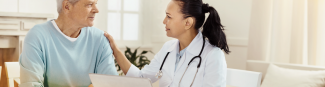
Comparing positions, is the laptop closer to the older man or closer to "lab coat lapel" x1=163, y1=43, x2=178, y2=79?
the older man

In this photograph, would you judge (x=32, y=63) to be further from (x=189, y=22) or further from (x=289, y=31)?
(x=289, y=31)

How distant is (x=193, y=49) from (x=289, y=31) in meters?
1.86

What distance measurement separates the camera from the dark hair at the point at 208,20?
4.26 ft

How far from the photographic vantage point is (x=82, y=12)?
1332 mm

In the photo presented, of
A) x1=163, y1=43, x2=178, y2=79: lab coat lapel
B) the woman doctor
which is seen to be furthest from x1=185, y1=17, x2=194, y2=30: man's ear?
x1=163, y1=43, x2=178, y2=79: lab coat lapel

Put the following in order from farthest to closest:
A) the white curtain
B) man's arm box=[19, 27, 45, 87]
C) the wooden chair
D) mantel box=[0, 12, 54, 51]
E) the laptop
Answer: mantel box=[0, 12, 54, 51] < the white curtain < the wooden chair < man's arm box=[19, 27, 45, 87] < the laptop

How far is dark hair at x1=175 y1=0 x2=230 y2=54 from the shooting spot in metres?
1.30

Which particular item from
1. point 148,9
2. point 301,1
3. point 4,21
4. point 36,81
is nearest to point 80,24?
point 36,81

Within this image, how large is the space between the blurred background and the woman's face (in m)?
1.84

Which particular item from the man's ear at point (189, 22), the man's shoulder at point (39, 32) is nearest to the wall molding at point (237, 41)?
the man's ear at point (189, 22)

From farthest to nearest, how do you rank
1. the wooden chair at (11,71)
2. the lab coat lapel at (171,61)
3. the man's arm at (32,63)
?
the wooden chair at (11,71), the lab coat lapel at (171,61), the man's arm at (32,63)

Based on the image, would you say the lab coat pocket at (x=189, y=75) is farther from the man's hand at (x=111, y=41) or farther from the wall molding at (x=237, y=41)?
the wall molding at (x=237, y=41)

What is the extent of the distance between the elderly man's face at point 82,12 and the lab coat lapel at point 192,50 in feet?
1.67

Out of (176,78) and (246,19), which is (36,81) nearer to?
(176,78)
